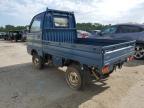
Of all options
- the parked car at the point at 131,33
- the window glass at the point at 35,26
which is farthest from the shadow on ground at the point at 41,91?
the parked car at the point at 131,33

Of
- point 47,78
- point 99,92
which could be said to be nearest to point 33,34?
point 47,78

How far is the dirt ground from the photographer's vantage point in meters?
4.21

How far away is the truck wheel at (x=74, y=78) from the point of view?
476cm

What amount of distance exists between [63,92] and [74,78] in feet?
1.60

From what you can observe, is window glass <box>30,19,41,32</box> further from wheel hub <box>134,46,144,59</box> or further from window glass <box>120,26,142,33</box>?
wheel hub <box>134,46,144,59</box>

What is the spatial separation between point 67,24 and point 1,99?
12.5 ft

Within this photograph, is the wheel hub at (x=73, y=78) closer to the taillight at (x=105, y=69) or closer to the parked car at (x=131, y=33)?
the taillight at (x=105, y=69)

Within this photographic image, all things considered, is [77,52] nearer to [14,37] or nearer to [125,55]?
[125,55]

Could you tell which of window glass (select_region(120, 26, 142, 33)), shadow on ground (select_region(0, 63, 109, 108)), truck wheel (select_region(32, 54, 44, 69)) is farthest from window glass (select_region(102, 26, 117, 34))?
truck wheel (select_region(32, 54, 44, 69))

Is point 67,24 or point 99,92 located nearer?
point 99,92

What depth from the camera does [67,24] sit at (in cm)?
713

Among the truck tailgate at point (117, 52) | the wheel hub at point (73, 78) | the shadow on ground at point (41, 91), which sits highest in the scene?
the truck tailgate at point (117, 52)

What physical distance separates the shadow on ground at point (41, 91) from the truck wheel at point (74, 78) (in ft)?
0.49

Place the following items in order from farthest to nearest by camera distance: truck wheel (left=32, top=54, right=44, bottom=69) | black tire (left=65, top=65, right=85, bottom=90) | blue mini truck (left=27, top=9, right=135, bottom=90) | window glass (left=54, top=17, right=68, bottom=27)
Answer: truck wheel (left=32, top=54, right=44, bottom=69), window glass (left=54, top=17, right=68, bottom=27), black tire (left=65, top=65, right=85, bottom=90), blue mini truck (left=27, top=9, right=135, bottom=90)
